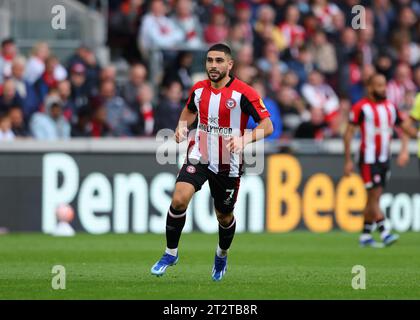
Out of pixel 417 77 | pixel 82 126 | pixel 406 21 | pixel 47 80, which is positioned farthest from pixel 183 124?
pixel 406 21

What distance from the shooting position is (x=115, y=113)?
19.8 meters

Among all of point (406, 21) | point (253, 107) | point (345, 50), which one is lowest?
point (253, 107)

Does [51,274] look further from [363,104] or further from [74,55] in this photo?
[74,55]

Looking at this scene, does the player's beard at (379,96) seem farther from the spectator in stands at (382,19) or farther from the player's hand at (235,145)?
the spectator in stands at (382,19)

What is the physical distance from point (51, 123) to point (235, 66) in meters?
3.82

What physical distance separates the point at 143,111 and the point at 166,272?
28.0ft

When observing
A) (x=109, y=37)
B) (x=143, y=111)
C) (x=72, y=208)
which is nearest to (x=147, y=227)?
(x=72, y=208)

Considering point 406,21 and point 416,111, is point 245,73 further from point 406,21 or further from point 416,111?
point 406,21

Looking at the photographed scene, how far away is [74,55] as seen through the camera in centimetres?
2045

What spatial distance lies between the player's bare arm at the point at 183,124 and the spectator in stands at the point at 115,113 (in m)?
8.46

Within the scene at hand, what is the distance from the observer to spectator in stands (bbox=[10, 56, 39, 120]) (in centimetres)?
1919

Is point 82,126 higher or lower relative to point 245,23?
lower

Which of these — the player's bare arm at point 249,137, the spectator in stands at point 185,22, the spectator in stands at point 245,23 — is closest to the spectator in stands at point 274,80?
the spectator in stands at point 245,23
